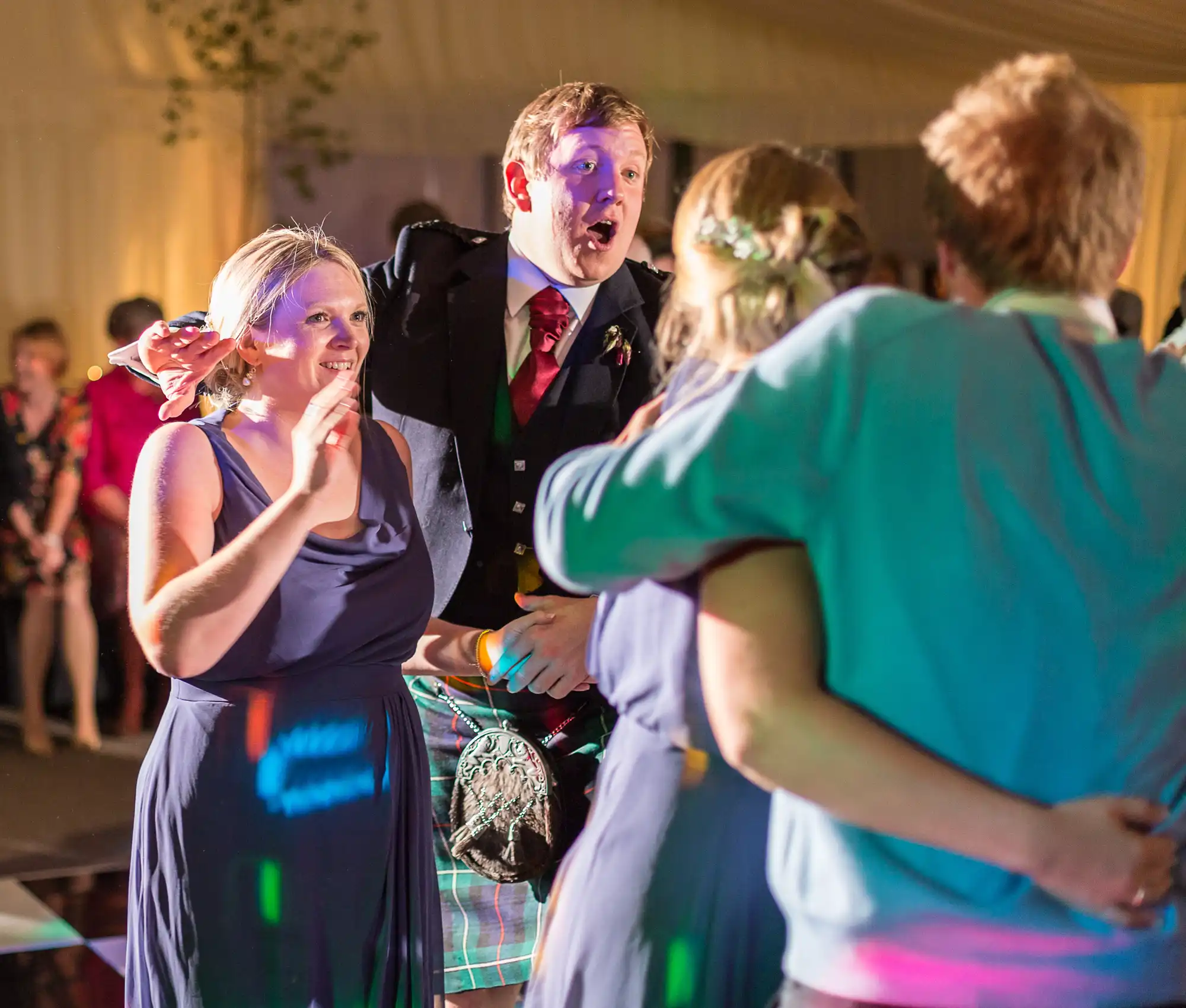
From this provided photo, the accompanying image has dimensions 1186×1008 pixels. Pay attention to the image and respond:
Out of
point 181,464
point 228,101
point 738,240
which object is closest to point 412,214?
point 228,101

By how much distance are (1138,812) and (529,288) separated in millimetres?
1345

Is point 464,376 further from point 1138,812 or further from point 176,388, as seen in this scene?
point 1138,812

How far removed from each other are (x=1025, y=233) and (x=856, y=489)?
0.23 meters

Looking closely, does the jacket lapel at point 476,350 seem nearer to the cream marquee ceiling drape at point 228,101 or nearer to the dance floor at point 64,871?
the cream marquee ceiling drape at point 228,101

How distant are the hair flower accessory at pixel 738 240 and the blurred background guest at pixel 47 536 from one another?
3486 millimetres

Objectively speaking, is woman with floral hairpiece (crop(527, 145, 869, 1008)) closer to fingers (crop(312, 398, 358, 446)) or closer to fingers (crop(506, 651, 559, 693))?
fingers (crop(312, 398, 358, 446))

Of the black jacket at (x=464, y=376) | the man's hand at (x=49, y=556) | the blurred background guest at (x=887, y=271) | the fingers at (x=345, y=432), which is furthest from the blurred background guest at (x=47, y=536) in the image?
the blurred background guest at (x=887, y=271)

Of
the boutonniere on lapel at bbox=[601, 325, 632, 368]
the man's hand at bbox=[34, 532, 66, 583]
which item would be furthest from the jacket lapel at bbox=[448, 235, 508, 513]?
the man's hand at bbox=[34, 532, 66, 583]

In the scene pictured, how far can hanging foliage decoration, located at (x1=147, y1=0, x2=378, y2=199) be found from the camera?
13.2 feet

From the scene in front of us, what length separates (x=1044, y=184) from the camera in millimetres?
977

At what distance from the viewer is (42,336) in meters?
4.20

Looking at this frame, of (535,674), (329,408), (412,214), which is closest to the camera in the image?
(329,408)

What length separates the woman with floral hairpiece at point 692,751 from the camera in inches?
43.6

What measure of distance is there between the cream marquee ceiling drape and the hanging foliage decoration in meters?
0.04
